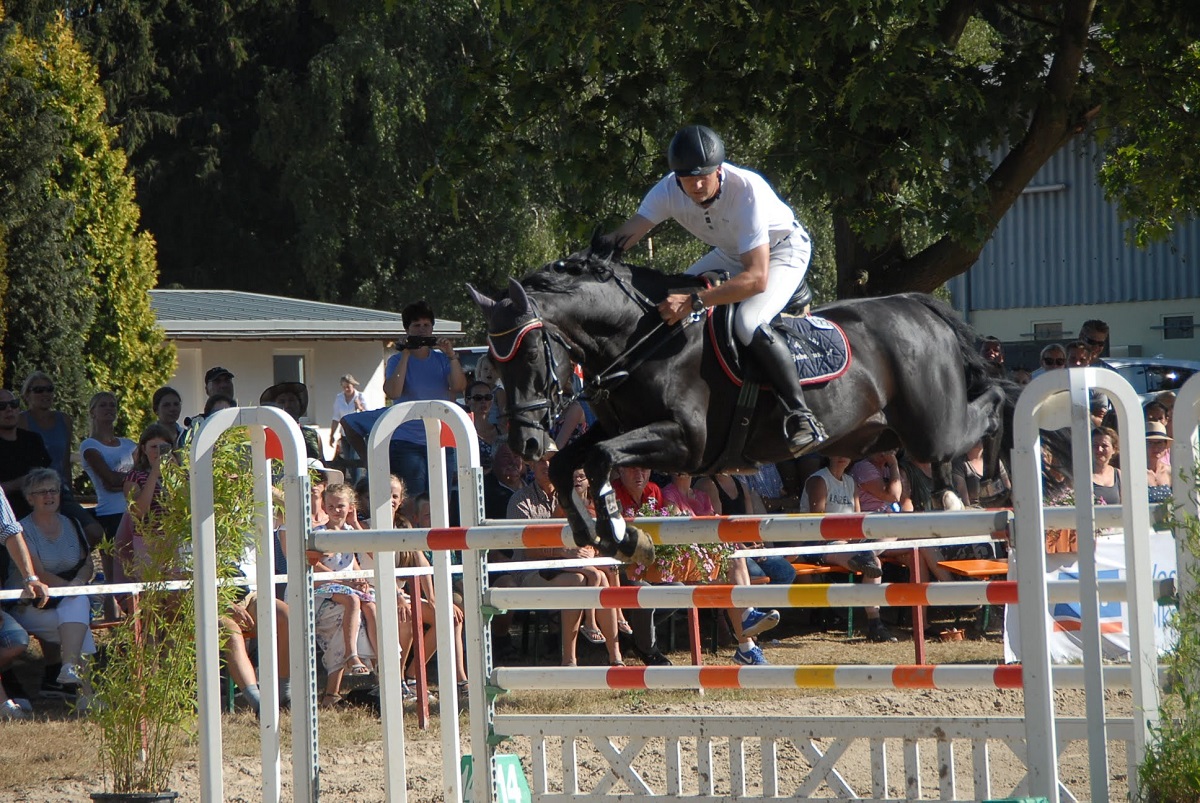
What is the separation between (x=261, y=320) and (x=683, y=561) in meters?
13.1

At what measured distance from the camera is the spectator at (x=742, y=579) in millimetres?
7652

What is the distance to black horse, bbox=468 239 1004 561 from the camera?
4.36 m

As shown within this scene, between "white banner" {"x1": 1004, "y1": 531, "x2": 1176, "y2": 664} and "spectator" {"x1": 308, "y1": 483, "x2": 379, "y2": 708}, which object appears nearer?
"spectator" {"x1": 308, "y1": 483, "x2": 379, "y2": 708}

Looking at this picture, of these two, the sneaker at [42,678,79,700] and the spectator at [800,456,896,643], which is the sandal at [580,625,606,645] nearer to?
the spectator at [800,456,896,643]

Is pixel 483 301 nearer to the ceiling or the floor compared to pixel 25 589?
nearer to the ceiling

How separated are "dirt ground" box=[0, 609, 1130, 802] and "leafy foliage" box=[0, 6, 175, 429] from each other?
8986mm

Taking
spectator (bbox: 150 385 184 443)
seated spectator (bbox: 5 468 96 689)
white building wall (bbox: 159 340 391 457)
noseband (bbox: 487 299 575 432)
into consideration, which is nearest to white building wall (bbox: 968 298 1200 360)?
white building wall (bbox: 159 340 391 457)

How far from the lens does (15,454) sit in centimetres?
785

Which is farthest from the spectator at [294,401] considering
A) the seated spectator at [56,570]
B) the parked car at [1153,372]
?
the parked car at [1153,372]

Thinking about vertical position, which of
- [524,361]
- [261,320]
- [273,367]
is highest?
[261,320]

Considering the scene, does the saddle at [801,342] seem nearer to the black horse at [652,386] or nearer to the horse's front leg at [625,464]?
the black horse at [652,386]

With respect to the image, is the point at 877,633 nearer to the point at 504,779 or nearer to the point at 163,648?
the point at 504,779

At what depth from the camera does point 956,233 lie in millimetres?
8117

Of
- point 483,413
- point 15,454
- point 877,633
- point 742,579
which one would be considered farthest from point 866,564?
point 15,454
